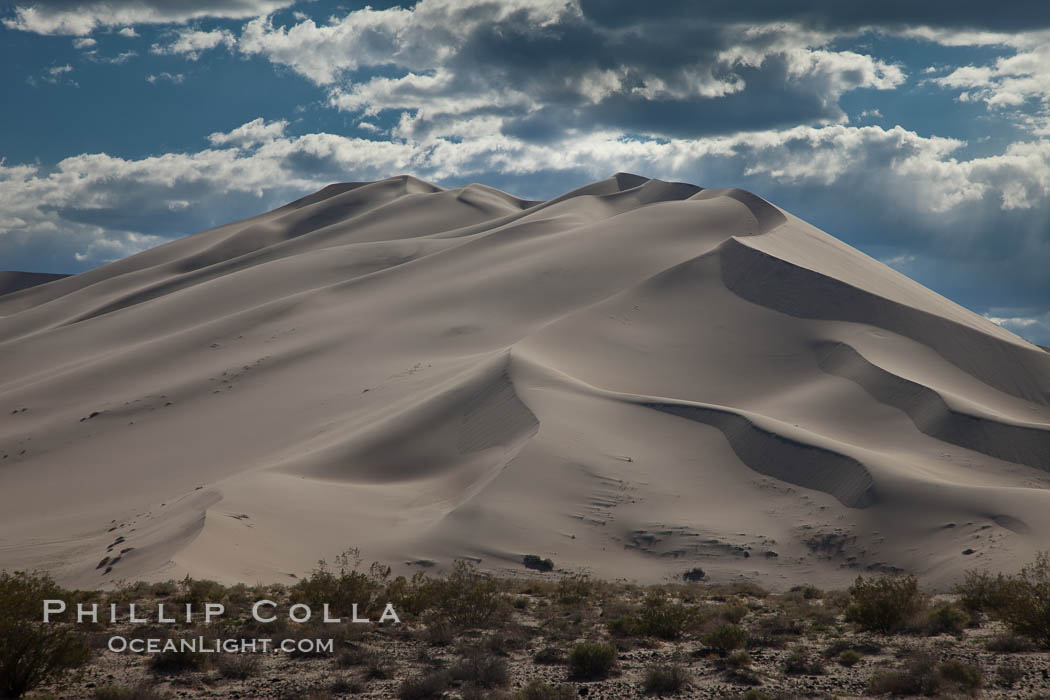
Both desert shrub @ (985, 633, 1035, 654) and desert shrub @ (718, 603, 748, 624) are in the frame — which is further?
desert shrub @ (718, 603, 748, 624)

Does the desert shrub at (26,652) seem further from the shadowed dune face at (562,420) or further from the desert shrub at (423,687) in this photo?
the shadowed dune face at (562,420)

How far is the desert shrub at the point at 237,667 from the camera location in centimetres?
1169

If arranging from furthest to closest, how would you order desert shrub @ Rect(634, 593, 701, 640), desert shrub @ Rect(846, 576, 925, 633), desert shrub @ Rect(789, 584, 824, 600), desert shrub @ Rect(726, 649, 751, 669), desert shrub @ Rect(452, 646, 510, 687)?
desert shrub @ Rect(789, 584, 824, 600) < desert shrub @ Rect(846, 576, 925, 633) < desert shrub @ Rect(634, 593, 701, 640) < desert shrub @ Rect(726, 649, 751, 669) < desert shrub @ Rect(452, 646, 510, 687)

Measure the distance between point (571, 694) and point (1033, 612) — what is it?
7216 mm

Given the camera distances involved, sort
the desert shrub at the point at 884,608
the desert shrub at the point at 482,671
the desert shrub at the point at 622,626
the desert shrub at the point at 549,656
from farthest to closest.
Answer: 1. the desert shrub at the point at 884,608
2. the desert shrub at the point at 622,626
3. the desert shrub at the point at 549,656
4. the desert shrub at the point at 482,671

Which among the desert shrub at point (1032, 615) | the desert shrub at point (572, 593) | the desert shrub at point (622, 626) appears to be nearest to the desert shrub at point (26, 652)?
the desert shrub at point (622, 626)

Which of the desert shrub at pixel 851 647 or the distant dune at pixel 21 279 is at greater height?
the distant dune at pixel 21 279

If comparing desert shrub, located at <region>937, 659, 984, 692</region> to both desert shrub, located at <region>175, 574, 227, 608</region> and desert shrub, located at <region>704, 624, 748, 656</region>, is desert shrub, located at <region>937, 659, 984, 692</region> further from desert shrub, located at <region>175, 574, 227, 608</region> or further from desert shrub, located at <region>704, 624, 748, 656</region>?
desert shrub, located at <region>175, 574, 227, 608</region>

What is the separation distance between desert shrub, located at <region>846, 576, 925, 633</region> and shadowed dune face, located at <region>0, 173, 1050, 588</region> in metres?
7.93

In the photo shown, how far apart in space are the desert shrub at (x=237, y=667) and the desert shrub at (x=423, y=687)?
2058mm

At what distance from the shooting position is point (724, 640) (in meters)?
13.2

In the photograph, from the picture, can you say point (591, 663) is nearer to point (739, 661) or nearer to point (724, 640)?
point (739, 661)

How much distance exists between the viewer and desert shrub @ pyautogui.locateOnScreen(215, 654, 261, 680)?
11688 mm

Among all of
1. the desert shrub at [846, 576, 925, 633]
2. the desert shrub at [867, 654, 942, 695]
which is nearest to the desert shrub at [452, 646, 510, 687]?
the desert shrub at [867, 654, 942, 695]
